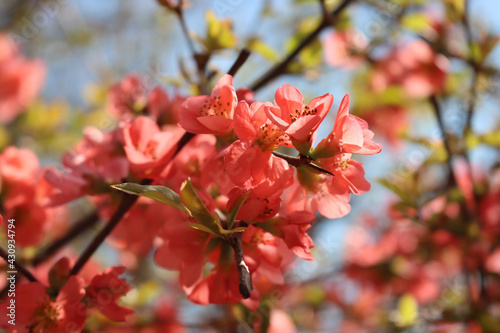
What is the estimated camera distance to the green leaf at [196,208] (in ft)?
2.10

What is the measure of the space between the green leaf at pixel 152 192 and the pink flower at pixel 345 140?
22 centimetres

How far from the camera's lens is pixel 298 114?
71 cm

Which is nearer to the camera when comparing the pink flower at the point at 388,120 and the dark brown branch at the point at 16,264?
the dark brown branch at the point at 16,264

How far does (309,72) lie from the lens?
4.47 feet

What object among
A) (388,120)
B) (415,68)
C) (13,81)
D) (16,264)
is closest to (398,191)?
(16,264)

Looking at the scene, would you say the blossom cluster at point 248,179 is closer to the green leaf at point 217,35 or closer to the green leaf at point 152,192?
the green leaf at point 152,192

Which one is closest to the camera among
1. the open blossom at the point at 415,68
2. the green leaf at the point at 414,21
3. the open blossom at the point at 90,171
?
the open blossom at the point at 90,171

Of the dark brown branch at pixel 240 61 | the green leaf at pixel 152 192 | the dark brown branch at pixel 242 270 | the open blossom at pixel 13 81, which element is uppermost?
the dark brown branch at pixel 240 61

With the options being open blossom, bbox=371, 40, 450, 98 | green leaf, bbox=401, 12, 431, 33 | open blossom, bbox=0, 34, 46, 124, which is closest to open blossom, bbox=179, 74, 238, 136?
green leaf, bbox=401, 12, 431, 33

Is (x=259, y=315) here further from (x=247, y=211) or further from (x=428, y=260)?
(x=428, y=260)

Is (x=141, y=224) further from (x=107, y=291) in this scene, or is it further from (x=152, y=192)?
(x=152, y=192)

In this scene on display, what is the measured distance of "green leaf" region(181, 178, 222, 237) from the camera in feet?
2.10

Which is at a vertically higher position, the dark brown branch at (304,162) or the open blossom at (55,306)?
the dark brown branch at (304,162)

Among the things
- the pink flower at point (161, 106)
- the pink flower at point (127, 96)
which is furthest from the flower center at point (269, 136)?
the pink flower at point (127, 96)
